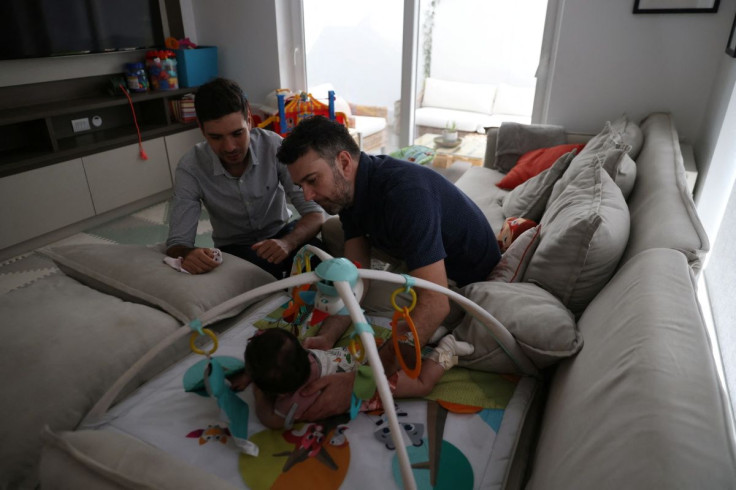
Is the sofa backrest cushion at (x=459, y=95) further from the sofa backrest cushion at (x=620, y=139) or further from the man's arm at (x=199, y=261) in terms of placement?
the man's arm at (x=199, y=261)

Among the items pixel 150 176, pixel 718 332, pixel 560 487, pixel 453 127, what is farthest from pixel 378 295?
pixel 150 176

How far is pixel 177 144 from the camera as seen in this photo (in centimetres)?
379

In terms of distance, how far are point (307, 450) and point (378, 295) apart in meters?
0.63

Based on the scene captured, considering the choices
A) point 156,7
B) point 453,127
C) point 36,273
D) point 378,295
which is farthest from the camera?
point 156,7

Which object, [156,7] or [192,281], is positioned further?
[156,7]

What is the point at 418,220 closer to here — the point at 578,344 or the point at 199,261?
the point at 578,344

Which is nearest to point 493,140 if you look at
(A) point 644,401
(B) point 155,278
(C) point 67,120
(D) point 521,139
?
(D) point 521,139

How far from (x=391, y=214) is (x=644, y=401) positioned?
2.56ft

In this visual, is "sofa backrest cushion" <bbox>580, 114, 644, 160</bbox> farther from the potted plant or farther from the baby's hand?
the baby's hand

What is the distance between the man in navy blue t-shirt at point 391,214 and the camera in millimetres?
1268

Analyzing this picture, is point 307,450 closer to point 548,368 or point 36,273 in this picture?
point 548,368

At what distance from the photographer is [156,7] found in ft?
12.3

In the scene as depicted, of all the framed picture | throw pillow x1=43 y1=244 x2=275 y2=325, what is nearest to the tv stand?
throw pillow x1=43 y1=244 x2=275 y2=325

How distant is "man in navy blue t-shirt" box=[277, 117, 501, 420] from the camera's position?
127 centimetres
